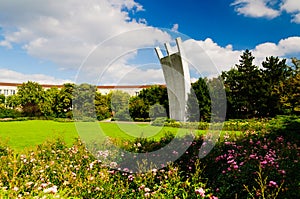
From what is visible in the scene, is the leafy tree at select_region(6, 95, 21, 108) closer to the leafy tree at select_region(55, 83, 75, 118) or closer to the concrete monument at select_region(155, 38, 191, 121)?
the leafy tree at select_region(55, 83, 75, 118)

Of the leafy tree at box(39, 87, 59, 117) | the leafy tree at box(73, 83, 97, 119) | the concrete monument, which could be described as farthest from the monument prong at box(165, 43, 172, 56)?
the leafy tree at box(39, 87, 59, 117)

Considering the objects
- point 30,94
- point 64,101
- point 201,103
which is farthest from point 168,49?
point 30,94

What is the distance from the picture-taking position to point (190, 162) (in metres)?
4.59

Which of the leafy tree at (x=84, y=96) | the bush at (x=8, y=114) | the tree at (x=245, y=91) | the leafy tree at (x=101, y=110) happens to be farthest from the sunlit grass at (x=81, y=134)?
the bush at (x=8, y=114)

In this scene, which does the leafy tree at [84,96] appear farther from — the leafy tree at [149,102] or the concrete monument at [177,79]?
the leafy tree at [149,102]

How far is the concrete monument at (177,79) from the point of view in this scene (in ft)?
55.5

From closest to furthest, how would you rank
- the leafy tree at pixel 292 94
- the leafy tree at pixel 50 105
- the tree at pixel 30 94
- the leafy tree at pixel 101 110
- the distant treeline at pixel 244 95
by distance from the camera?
the leafy tree at pixel 101 110 < the leafy tree at pixel 292 94 < the distant treeline at pixel 244 95 < the leafy tree at pixel 50 105 < the tree at pixel 30 94

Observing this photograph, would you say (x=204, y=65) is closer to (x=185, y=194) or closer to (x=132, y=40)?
(x=132, y=40)

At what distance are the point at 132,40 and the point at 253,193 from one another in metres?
3.53

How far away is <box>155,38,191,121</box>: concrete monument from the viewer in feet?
55.5

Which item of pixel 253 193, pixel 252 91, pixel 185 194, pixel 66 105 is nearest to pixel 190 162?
pixel 185 194

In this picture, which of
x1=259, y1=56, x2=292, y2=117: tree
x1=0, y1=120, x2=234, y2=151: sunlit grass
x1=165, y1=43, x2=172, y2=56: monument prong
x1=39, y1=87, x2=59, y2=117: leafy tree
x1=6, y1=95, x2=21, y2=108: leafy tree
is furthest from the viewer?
x1=6, y1=95, x2=21, y2=108: leafy tree

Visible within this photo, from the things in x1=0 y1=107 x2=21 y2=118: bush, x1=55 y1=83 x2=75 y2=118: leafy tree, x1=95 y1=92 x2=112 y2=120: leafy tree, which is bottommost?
x1=0 y1=107 x2=21 y2=118: bush

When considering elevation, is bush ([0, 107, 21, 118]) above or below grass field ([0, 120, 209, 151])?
above
